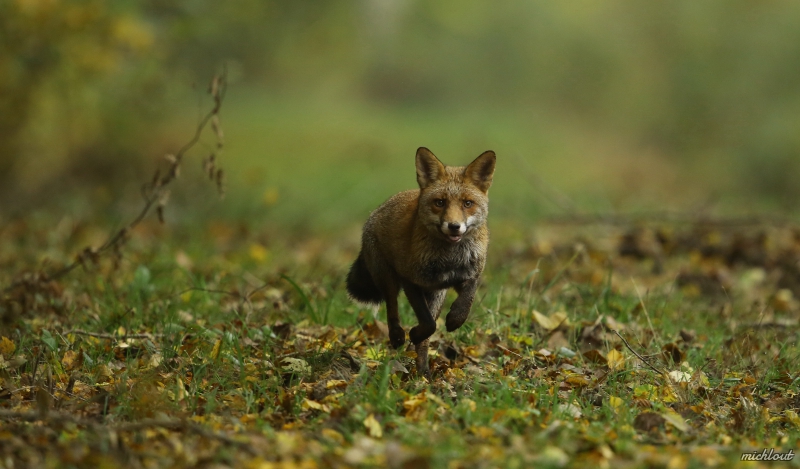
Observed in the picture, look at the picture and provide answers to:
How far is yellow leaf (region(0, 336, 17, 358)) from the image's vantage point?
17.8 ft

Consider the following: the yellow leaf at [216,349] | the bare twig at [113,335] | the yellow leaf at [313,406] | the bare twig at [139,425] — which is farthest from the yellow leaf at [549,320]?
the bare twig at [139,425]

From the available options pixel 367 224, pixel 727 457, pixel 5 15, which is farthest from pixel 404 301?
pixel 5 15

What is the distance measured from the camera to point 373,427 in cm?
418

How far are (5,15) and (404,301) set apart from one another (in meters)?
6.50

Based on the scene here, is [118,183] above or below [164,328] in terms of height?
below

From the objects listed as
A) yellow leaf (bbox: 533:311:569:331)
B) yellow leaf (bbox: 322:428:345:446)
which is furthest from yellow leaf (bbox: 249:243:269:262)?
yellow leaf (bbox: 322:428:345:446)

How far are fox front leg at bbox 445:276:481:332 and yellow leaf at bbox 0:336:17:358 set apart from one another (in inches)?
→ 113

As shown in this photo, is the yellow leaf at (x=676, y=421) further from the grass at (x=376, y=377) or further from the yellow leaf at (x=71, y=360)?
the yellow leaf at (x=71, y=360)

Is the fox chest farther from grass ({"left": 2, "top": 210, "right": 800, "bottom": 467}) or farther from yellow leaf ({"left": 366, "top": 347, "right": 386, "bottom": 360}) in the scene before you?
yellow leaf ({"left": 366, "top": 347, "right": 386, "bottom": 360})

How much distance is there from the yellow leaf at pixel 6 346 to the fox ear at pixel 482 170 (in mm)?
3151

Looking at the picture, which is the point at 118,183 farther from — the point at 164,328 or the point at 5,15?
the point at 164,328

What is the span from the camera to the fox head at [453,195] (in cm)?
474

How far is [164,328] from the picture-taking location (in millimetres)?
5719

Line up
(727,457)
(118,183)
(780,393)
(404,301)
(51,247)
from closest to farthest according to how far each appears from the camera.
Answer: (727,457), (780,393), (404,301), (51,247), (118,183)
